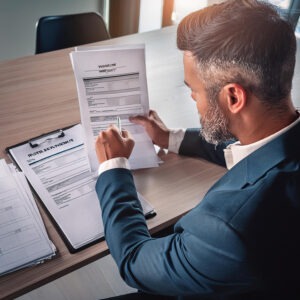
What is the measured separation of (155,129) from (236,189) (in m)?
0.54

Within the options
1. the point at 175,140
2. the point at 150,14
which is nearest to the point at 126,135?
the point at 175,140

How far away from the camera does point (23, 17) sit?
3102mm

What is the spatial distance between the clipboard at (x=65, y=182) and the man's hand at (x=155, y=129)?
0.21 meters

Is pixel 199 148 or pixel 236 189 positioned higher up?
pixel 236 189

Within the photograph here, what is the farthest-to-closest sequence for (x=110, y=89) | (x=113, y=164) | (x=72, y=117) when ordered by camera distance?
(x=72, y=117), (x=110, y=89), (x=113, y=164)

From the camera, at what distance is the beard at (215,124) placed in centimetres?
89

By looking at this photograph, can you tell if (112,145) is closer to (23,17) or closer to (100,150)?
(100,150)

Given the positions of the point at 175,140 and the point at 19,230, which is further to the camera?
the point at 175,140

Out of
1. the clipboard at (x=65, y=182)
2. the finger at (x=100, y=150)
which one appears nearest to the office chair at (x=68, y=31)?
the clipboard at (x=65, y=182)

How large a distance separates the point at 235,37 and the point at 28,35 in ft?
9.14

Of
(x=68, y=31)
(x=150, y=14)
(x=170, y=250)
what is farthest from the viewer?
(x=150, y=14)

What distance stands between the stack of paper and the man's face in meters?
0.46

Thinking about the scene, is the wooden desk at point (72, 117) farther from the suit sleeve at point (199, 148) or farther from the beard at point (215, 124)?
the beard at point (215, 124)

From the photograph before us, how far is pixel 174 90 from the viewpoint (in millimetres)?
1648
